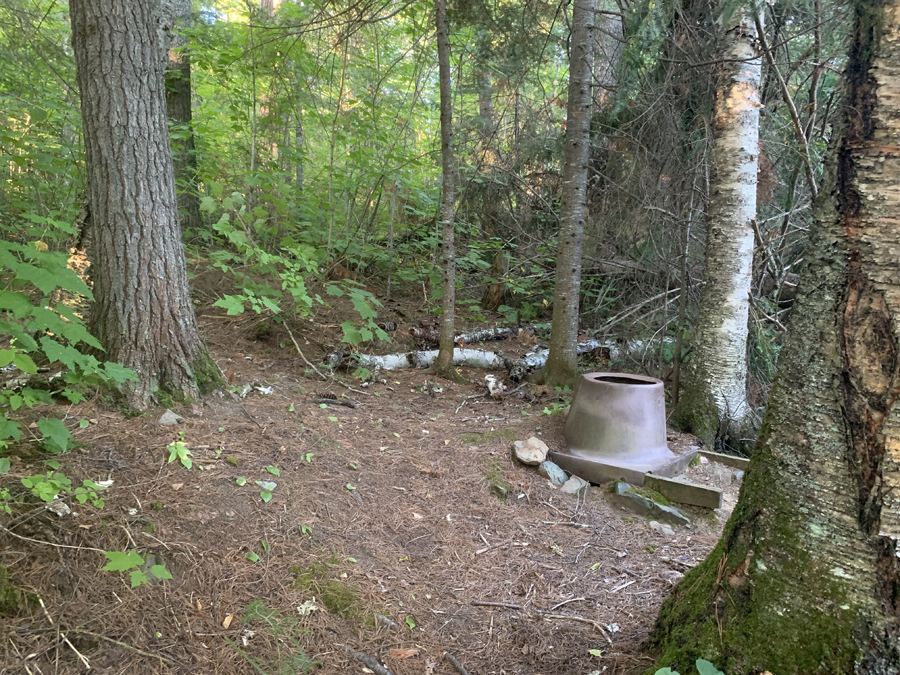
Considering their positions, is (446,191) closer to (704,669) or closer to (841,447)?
(841,447)

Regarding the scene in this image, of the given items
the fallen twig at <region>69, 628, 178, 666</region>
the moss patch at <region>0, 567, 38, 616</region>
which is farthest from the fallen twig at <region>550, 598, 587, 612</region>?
the moss patch at <region>0, 567, 38, 616</region>

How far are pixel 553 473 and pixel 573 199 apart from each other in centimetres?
290

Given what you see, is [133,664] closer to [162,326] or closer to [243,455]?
[243,455]

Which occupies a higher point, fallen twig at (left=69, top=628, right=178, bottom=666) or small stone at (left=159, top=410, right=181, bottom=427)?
small stone at (left=159, top=410, right=181, bottom=427)

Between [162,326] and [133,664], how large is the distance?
2.00 metres

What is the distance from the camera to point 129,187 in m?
3.16

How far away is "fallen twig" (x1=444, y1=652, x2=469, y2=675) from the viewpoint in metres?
2.17

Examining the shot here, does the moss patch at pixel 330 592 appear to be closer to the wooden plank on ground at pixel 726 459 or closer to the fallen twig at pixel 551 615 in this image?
the fallen twig at pixel 551 615

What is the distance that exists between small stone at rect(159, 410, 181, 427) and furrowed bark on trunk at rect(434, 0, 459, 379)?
2.87 meters

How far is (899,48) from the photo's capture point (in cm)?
149

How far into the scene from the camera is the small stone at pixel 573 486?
3.77 m

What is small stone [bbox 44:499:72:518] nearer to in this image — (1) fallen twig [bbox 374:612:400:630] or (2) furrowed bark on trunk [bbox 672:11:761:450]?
(1) fallen twig [bbox 374:612:400:630]

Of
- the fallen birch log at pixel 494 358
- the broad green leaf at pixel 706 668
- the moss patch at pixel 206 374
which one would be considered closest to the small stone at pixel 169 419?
the moss patch at pixel 206 374

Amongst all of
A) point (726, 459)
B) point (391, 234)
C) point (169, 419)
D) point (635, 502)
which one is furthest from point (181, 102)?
point (726, 459)
